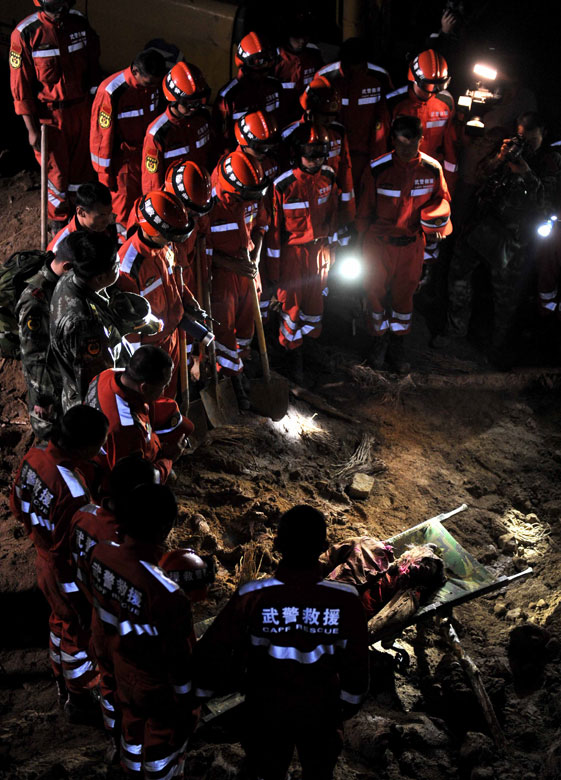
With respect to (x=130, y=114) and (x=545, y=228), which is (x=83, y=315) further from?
(x=545, y=228)

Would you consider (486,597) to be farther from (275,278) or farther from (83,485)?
(275,278)

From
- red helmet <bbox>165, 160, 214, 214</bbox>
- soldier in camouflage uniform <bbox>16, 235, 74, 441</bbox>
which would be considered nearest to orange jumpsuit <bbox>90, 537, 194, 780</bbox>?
soldier in camouflage uniform <bbox>16, 235, 74, 441</bbox>

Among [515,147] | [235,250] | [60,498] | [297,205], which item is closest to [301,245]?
[297,205]

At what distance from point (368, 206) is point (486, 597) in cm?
436

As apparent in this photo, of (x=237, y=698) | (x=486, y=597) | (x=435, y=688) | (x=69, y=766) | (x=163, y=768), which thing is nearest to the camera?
(x=163, y=768)

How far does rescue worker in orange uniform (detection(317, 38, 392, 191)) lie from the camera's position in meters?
7.58

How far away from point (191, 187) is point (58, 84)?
2466mm

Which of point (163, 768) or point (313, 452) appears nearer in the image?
point (163, 768)

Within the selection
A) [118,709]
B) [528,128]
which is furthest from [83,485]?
[528,128]

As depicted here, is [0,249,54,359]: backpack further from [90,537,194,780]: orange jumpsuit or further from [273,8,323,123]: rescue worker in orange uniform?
[273,8,323,123]: rescue worker in orange uniform

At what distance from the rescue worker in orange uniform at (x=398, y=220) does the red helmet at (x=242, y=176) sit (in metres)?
1.73

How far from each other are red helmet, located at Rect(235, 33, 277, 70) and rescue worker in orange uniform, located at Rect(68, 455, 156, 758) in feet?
17.8

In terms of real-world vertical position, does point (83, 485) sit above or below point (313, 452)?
above

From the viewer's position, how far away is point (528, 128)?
25.3ft
